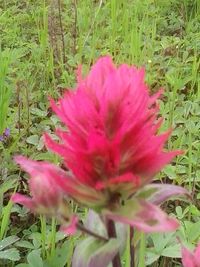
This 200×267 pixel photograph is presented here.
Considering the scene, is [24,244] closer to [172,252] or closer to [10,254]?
[10,254]

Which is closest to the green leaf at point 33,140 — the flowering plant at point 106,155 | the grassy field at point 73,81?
the grassy field at point 73,81

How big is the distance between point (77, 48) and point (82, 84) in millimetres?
1702

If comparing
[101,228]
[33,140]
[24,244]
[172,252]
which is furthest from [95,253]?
[33,140]

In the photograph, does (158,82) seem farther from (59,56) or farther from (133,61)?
(59,56)

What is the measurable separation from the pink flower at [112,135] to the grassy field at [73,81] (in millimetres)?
186

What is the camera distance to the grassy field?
1.43 m

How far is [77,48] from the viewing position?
2.41 meters

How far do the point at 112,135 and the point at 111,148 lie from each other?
0.03 metres

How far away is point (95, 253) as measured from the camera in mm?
748

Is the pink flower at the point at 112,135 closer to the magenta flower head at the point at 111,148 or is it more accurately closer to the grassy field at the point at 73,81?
the magenta flower head at the point at 111,148

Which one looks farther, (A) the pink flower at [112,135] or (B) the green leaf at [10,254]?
(B) the green leaf at [10,254]

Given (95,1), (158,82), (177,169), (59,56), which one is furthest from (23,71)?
(95,1)

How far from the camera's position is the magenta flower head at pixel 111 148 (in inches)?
27.4

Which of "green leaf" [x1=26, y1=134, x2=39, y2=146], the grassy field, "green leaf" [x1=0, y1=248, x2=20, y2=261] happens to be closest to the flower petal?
the grassy field
